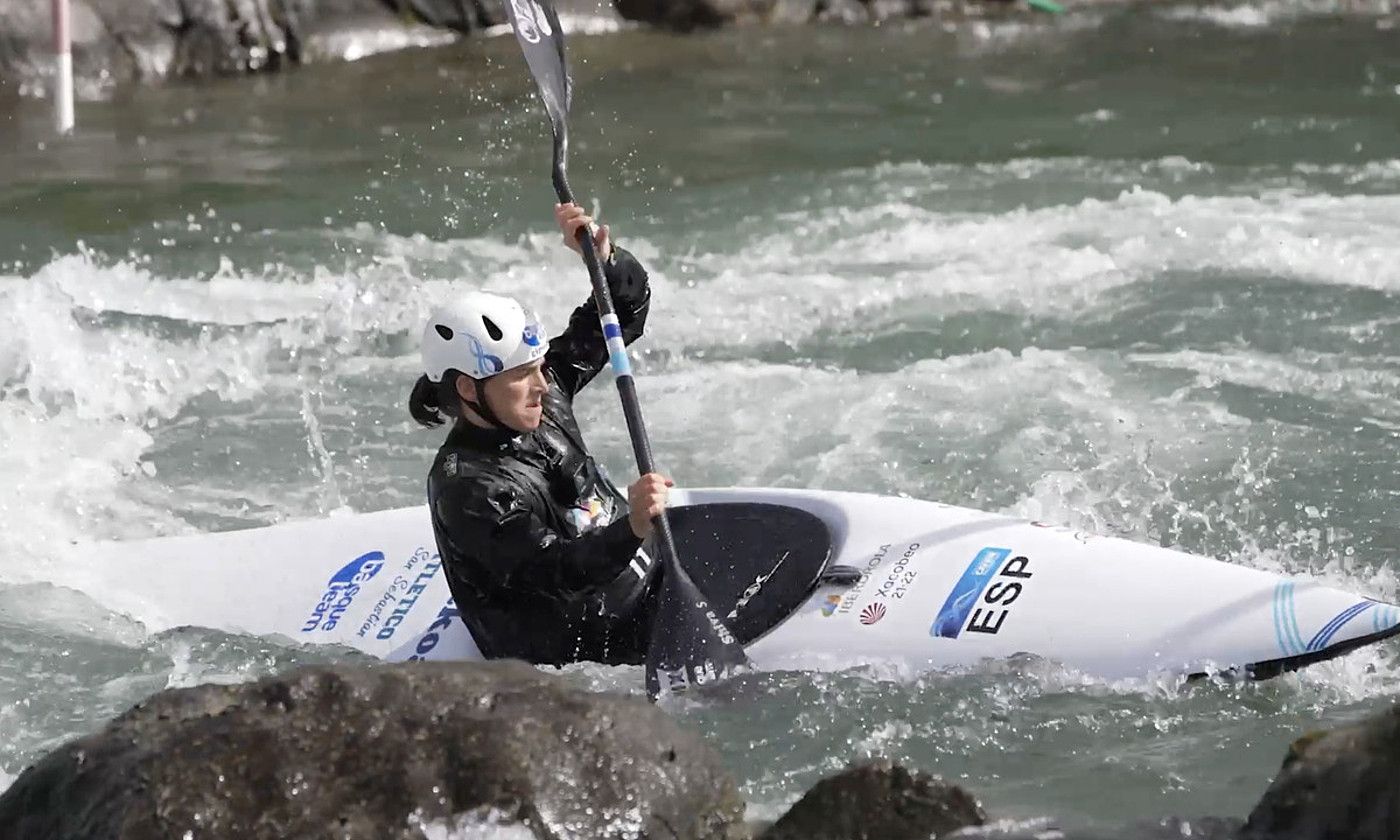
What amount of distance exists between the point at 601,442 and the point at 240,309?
2341 millimetres

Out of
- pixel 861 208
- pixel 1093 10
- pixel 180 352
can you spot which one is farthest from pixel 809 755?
pixel 1093 10

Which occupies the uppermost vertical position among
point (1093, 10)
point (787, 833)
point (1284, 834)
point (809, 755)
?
point (1284, 834)

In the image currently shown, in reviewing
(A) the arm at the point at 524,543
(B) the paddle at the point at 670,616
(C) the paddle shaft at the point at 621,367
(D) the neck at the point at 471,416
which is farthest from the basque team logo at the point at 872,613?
(D) the neck at the point at 471,416

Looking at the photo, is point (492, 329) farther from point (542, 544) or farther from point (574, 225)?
point (574, 225)

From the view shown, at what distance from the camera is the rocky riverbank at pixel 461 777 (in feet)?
10.8

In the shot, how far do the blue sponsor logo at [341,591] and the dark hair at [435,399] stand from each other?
3.55ft

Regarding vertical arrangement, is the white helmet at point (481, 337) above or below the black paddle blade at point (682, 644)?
above

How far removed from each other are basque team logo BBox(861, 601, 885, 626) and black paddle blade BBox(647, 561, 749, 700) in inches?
15.5

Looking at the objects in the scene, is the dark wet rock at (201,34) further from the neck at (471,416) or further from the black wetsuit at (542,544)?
the neck at (471,416)

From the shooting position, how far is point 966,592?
503 centimetres

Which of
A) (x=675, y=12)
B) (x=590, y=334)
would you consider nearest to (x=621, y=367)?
(x=590, y=334)

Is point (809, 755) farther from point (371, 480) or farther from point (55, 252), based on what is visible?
point (55, 252)

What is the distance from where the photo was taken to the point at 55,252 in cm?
1012

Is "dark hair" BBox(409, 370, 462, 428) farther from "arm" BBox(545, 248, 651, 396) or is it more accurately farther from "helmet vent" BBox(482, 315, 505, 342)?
"arm" BBox(545, 248, 651, 396)
